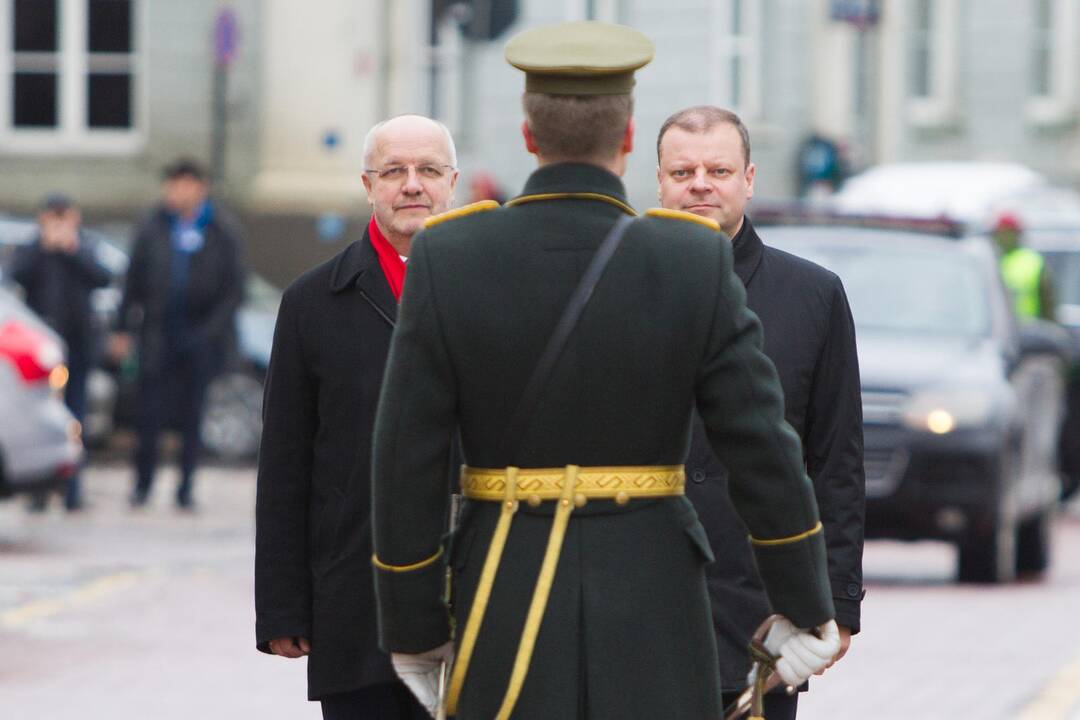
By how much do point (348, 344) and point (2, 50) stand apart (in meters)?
22.6

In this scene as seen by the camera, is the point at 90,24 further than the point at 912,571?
Yes

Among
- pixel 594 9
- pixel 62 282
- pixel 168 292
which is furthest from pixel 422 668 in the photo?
pixel 594 9

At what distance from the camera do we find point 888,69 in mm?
36781

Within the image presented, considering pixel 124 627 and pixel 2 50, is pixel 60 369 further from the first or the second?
pixel 2 50

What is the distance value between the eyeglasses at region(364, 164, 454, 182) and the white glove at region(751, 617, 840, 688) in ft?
4.70

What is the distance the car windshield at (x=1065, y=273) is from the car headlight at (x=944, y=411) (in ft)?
19.4

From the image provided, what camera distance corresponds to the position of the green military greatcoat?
4.10 meters

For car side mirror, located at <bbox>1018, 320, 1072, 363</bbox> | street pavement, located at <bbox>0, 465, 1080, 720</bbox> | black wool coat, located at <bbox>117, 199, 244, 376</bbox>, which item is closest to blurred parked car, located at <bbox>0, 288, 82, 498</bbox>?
street pavement, located at <bbox>0, 465, 1080, 720</bbox>

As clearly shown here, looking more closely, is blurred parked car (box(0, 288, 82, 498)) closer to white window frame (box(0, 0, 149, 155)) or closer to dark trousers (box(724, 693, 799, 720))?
dark trousers (box(724, 693, 799, 720))

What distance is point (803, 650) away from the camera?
4297mm

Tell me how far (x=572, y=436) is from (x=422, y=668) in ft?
1.51

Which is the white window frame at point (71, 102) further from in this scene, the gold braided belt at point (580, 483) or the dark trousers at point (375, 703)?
the gold braided belt at point (580, 483)

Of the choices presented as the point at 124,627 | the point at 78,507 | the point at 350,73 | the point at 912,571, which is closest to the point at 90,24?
the point at 350,73

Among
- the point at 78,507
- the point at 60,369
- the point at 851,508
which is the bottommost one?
the point at 78,507
